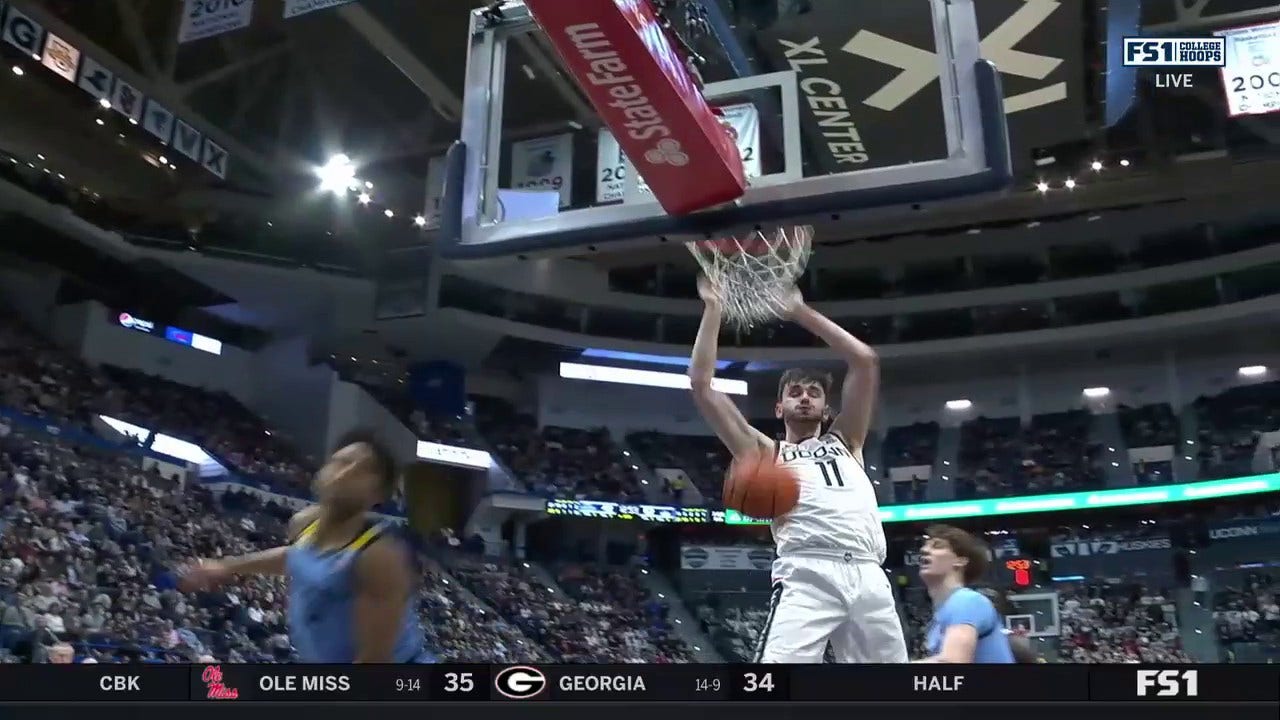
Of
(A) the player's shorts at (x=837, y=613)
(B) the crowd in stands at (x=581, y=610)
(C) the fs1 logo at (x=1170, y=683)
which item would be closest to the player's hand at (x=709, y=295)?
(A) the player's shorts at (x=837, y=613)

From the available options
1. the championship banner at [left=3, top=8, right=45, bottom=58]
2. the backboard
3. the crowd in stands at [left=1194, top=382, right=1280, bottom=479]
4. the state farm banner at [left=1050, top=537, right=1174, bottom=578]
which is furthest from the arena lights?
the backboard

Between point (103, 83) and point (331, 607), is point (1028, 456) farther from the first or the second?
point (331, 607)

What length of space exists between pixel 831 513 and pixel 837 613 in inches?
11.5

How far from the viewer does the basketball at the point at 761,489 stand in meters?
3.12

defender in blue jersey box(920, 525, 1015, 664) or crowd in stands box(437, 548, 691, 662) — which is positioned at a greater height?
crowd in stands box(437, 548, 691, 662)

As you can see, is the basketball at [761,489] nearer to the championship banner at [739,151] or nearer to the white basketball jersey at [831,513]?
the white basketball jersey at [831,513]

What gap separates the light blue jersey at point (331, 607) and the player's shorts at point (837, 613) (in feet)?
3.72

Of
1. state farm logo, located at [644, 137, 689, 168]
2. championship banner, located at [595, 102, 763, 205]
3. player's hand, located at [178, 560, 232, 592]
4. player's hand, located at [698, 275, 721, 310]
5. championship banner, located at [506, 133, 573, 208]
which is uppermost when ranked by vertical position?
championship banner, located at [506, 133, 573, 208]

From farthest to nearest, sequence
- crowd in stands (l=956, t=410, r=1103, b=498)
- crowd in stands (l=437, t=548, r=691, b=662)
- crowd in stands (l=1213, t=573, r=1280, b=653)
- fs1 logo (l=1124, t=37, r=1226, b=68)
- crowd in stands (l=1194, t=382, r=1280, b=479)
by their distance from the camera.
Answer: crowd in stands (l=956, t=410, r=1103, b=498), crowd in stands (l=1194, t=382, r=1280, b=479), crowd in stands (l=437, t=548, r=691, b=662), crowd in stands (l=1213, t=573, r=1280, b=653), fs1 logo (l=1124, t=37, r=1226, b=68)

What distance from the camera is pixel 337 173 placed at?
13.6 meters

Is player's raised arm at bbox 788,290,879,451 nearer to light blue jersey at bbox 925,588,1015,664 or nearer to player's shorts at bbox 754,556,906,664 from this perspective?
player's shorts at bbox 754,556,906,664

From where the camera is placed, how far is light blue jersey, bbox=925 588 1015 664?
294cm

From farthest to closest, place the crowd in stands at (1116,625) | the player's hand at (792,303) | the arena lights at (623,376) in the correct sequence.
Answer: the arena lights at (623,376)
the crowd in stands at (1116,625)
the player's hand at (792,303)

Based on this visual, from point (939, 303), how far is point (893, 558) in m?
4.29
